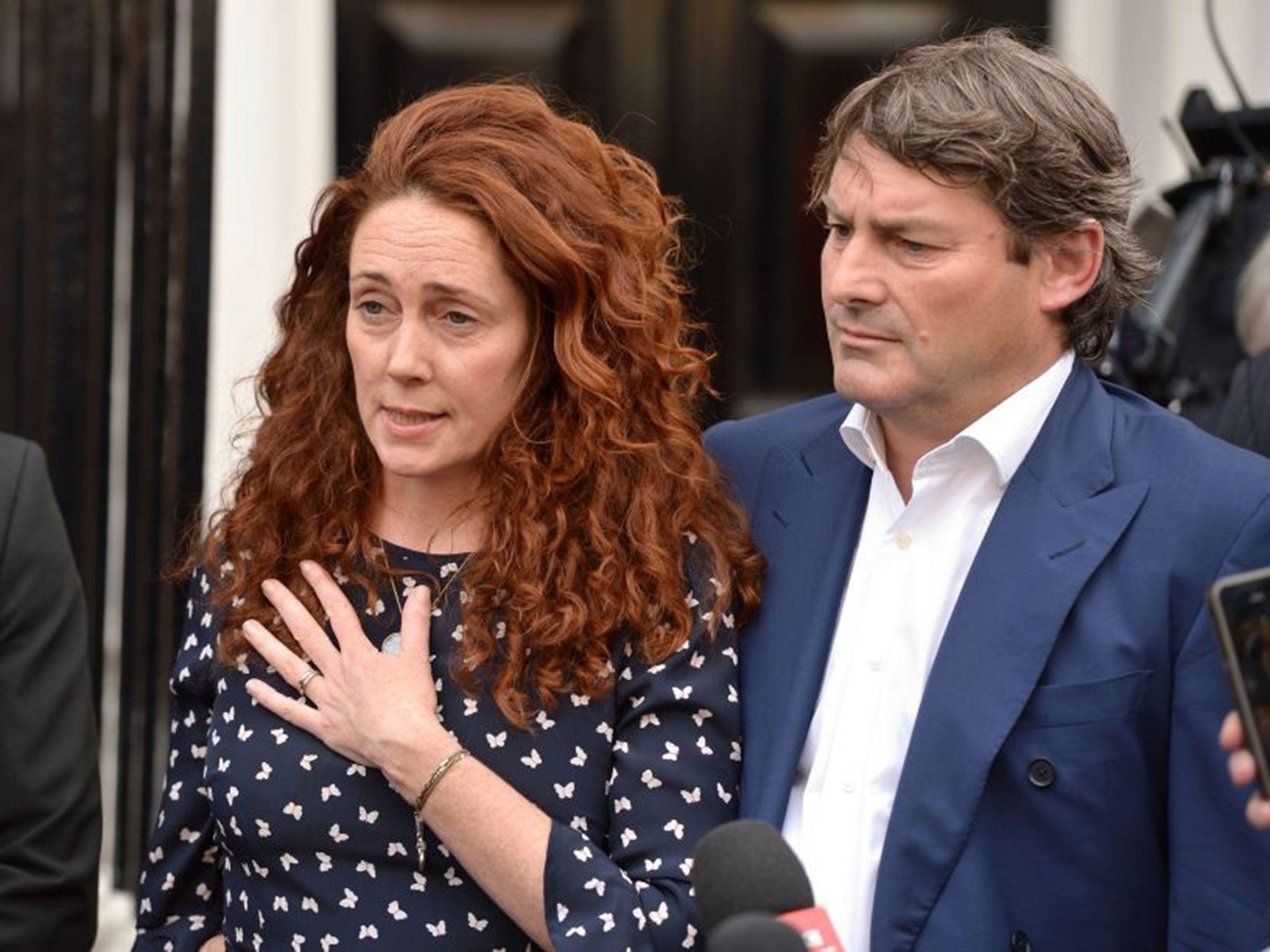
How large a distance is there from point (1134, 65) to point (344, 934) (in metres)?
3.43

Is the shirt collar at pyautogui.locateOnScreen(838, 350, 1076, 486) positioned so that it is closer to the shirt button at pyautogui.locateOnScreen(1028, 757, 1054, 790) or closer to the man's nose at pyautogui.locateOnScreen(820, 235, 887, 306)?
the man's nose at pyautogui.locateOnScreen(820, 235, 887, 306)

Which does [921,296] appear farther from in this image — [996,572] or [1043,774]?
[1043,774]

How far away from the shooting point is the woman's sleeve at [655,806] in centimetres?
254

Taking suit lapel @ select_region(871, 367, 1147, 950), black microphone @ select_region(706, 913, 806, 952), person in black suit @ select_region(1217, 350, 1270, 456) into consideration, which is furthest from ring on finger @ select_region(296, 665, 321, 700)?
person in black suit @ select_region(1217, 350, 1270, 456)

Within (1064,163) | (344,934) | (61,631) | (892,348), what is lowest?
(344,934)

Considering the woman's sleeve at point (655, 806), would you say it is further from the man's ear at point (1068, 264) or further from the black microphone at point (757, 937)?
the black microphone at point (757, 937)

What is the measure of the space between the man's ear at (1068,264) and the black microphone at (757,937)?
45.5 inches

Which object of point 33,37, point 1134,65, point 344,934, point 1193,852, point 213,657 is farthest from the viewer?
point 1134,65

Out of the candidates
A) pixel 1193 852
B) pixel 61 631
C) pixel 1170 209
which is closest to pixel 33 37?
pixel 61 631

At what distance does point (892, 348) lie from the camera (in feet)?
8.67

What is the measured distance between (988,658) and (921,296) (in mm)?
451

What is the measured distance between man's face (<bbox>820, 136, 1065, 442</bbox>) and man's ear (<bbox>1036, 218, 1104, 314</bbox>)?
0.02m

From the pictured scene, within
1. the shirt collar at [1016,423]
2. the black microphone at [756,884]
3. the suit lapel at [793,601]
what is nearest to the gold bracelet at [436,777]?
the suit lapel at [793,601]

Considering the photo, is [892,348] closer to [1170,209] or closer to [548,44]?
[1170,209]
